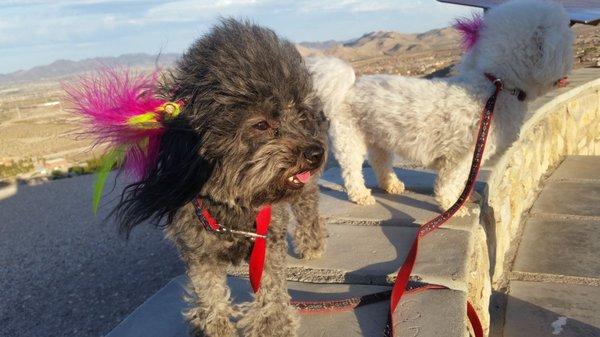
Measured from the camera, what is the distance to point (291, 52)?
246cm

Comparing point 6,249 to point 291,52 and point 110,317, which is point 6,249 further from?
point 291,52

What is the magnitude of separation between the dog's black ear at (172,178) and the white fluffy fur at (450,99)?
190 cm

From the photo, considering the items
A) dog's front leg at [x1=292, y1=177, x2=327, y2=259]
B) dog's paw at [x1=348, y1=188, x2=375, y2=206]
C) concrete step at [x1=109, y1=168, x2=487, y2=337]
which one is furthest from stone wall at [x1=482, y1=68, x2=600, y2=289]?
dog's front leg at [x1=292, y1=177, x2=327, y2=259]

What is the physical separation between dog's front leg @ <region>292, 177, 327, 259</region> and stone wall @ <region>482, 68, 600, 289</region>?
1484 millimetres

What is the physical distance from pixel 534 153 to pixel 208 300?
15.7 feet

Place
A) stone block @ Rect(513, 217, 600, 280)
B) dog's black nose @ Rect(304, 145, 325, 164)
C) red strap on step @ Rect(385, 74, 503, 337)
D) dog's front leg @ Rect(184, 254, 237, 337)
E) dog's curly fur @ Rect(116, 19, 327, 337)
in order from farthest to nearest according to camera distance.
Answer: stone block @ Rect(513, 217, 600, 280) → red strap on step @ Rect(385, 74, 503, 337) → dog's front leg @ Rect(184, 254, 237, 337) → dog's black nose @ Rect(304, 145, 325, 164) → dog's curly fur @ Rect(116, 19, 327, 337)

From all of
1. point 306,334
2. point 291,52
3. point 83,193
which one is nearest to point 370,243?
point 306,334

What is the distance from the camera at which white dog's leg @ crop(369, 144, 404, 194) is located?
444 cm

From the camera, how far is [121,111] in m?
2.20

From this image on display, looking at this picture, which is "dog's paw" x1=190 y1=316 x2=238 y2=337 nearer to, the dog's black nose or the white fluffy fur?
the dog's black nose

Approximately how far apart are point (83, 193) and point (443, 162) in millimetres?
7384

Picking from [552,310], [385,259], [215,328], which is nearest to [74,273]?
[215,328]

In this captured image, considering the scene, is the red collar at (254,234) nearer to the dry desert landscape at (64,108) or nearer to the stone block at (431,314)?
the dry desert landscape at (64,108)

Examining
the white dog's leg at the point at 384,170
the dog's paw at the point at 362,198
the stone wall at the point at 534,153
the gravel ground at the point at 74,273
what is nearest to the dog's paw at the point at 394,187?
the white dog's leg at the point at 384,170
